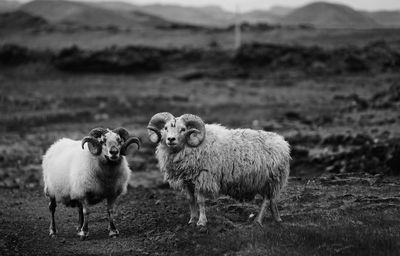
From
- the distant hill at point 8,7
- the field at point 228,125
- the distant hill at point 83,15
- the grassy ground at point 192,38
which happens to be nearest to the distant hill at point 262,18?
the distant hill at point 83,15

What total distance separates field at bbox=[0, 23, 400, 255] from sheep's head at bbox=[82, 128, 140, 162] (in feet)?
6.43

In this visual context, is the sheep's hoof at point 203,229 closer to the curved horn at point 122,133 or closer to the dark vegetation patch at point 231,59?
the curved horn at point 122,133

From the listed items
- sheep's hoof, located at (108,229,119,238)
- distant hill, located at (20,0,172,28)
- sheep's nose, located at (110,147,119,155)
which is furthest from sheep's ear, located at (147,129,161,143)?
distant hill, located at (20,0,172,28)

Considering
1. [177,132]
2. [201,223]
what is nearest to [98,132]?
[177,132]

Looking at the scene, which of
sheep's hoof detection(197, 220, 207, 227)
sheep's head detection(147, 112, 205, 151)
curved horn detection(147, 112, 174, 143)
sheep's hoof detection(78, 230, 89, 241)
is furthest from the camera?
curved horn detection(147, 112, 174, 143)

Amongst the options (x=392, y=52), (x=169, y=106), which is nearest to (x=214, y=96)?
(x=169, y=106)

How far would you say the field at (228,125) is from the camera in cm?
1371

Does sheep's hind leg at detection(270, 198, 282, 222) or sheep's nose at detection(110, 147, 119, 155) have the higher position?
sheep's nose at detection(110, 147, 119, 155)

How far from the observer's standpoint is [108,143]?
599 inches

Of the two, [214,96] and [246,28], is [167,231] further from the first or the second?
[246,28]

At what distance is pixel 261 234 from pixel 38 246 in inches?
206

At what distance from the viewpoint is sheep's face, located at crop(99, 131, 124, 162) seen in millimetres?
14992

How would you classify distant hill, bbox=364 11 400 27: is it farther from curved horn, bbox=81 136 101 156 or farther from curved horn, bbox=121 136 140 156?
curved horn, bbox=81 136 101 156

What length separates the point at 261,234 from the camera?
13148mm
